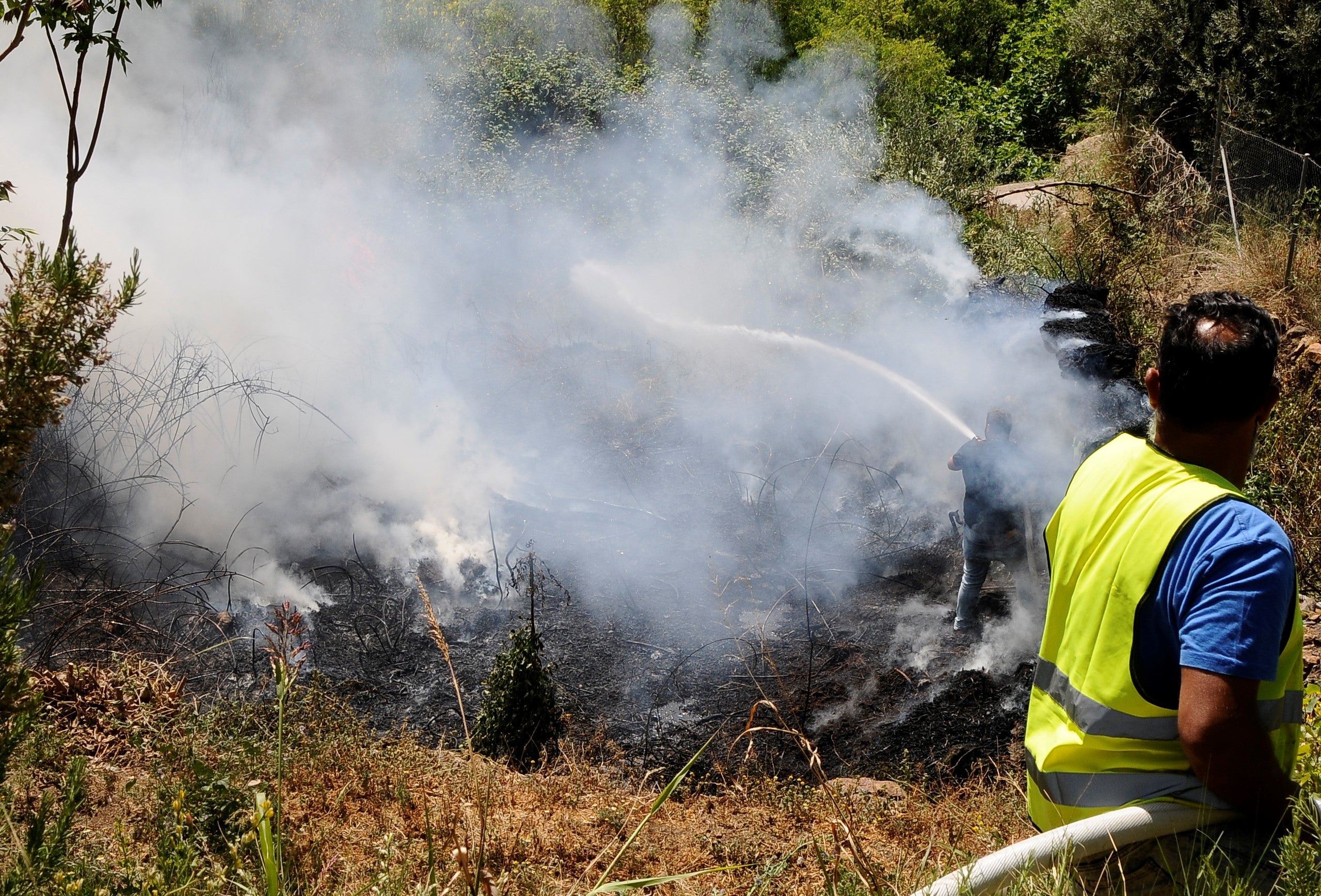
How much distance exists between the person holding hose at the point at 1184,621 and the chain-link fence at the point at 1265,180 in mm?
6776

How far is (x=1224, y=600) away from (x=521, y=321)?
10.5 m

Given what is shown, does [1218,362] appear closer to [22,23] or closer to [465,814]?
[465,814]

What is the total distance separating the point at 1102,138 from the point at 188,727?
11397 mm

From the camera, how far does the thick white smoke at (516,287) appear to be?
7.33 metres

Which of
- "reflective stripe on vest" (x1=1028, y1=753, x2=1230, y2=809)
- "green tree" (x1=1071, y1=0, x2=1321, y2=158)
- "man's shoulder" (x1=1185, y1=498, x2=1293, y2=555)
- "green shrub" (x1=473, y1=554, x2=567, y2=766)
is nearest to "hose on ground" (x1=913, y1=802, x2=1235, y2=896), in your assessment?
"reflective stripe on vest" (x1=1028, y1=753, x2=1230, y2=809)

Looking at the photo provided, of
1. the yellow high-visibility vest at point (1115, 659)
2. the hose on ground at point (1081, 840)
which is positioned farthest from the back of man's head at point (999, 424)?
the hose on ground at point (1081, 840)

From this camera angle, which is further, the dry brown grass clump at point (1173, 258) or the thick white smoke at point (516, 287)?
the thick white smoke at point (516, 287)

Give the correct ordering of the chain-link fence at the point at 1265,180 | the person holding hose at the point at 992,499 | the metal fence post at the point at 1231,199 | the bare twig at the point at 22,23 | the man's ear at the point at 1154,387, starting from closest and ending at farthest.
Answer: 1. the man's ear at the point at 1154,387
2. the bare twig at the point at 22,23
3. the person holding hose at the point at 992,499
4. the chain-link fence at the point at 1265,180
5. the metal fence post at the point at 1231,199

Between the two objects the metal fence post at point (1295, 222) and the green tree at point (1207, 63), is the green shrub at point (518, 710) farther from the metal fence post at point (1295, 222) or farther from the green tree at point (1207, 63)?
the green tree at point (1207, 63)

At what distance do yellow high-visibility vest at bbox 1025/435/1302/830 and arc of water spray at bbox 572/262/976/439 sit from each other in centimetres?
658

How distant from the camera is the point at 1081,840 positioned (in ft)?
5.06

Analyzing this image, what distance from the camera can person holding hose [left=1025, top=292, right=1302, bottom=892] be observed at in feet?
4.49

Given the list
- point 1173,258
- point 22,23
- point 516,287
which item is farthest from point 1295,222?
point 22,23

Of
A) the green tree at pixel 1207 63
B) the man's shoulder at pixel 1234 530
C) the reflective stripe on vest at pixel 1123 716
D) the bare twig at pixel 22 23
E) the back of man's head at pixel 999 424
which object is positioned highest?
the green tree at pixel 1207 63
